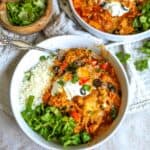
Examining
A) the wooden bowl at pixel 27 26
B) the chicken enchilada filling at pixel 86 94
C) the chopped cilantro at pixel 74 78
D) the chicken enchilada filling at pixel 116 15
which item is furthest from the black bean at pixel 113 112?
the wooden bowl at pixel 27 26

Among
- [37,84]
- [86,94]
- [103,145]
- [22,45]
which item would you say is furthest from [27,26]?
[103,145]

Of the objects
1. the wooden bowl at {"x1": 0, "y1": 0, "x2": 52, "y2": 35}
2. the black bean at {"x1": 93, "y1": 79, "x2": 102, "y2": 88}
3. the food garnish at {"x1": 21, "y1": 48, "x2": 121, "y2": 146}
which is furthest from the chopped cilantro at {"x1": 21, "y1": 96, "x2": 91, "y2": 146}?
the wooden bowl at {"x1": 0, "y1": 0, "x2": 52, "y2": 35}

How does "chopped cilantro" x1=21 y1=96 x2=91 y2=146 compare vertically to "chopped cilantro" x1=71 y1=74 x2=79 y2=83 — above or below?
below

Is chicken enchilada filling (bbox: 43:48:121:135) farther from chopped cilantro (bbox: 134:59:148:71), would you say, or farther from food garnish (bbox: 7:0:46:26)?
food garnish (bbox: 7:0:46:26)

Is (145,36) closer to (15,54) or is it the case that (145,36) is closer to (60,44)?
(60,44)

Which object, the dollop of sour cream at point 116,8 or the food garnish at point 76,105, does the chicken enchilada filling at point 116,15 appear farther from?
the food garnish at point 76,105

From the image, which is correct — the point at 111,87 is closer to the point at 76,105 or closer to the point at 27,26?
the point at 76,105
